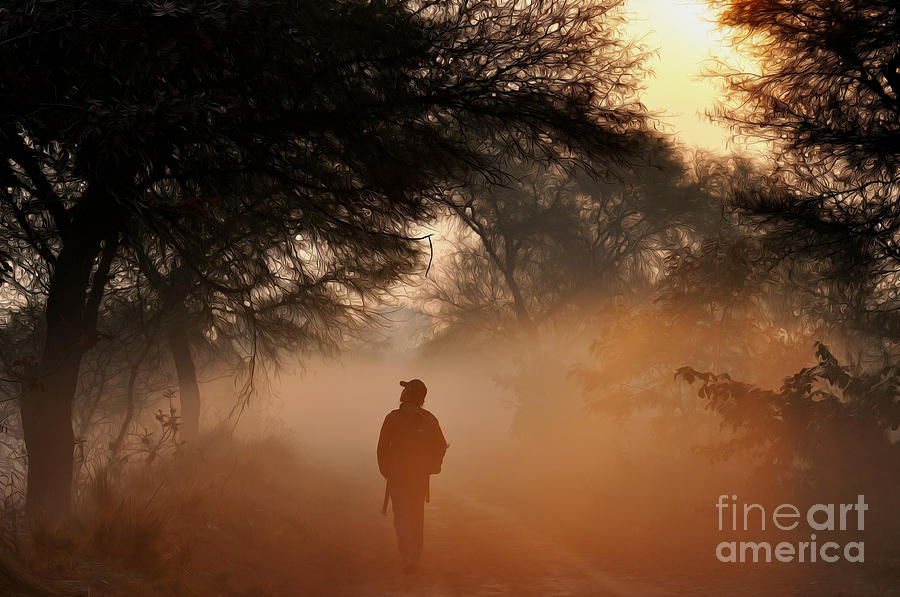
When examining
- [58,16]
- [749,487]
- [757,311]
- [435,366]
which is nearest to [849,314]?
[757,311]

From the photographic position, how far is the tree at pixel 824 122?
9.62 meters

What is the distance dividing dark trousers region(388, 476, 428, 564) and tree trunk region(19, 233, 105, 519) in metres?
3.50

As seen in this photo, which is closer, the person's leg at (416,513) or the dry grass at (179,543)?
the dry grass at (179,543)

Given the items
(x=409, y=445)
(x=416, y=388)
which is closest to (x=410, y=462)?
(x=409, y=445)

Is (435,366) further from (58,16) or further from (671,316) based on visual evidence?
(58,16)

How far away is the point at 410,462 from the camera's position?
930 centimetres

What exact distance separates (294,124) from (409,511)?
4531mm

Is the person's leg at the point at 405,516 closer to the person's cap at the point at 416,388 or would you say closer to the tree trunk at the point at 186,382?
the person's cap at the point at 416,388

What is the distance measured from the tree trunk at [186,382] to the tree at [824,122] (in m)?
11.4

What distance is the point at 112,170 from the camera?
6961 mm

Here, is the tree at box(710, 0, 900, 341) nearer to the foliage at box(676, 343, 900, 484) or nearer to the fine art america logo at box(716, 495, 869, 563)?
Result: the foliage at box(676, 343, 900, 484)

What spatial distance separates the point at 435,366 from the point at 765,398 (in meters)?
26.9

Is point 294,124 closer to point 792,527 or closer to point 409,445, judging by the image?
point 409,445

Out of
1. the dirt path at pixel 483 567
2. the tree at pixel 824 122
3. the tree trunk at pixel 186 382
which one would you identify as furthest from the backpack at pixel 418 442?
the tree trunk at pixel 186 382
